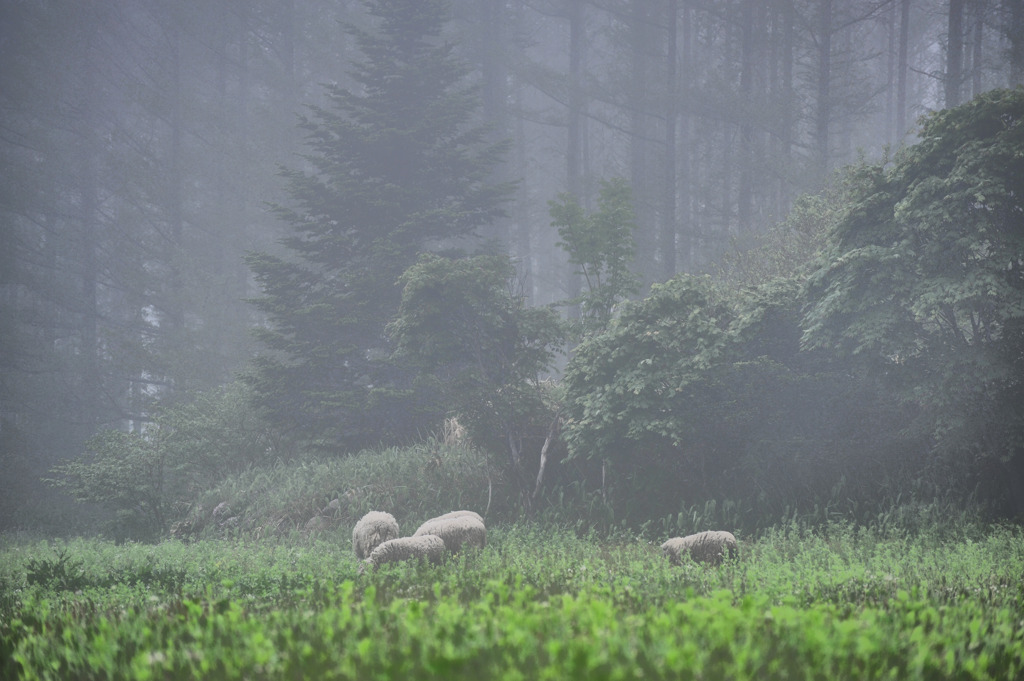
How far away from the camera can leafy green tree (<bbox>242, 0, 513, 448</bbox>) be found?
20125mm

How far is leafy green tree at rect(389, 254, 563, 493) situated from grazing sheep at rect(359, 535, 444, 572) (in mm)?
5282

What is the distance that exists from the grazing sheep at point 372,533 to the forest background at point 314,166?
3933 mm

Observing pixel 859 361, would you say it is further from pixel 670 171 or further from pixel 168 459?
pixel 670 171

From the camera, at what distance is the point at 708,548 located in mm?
10367

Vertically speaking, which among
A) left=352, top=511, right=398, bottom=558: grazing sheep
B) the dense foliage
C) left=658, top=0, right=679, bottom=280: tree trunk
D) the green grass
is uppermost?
left=658, top=0, right=679, bottom=280: tree trunk

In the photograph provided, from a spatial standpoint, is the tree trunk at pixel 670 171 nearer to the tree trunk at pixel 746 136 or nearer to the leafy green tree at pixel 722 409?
the tree trunk at pixel 746 136

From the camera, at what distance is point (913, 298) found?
12164 millimetres

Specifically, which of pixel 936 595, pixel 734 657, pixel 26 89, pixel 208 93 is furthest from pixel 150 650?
pixel 208 93

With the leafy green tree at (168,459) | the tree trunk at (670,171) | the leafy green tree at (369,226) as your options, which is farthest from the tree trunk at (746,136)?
the leafy green tree at (168,459)

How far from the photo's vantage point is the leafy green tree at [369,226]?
20125 mm

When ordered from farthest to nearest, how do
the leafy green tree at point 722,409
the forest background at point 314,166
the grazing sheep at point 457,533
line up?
the forest background at point 314,166 < the leafy green tree at point 722,409 < the grazing sheep at point 457,533

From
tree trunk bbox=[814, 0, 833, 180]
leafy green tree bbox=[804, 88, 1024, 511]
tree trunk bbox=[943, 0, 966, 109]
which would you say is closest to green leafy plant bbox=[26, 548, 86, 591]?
leafy green tree bbox=[804, 88, 1024, 511]

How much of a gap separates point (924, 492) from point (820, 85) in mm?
19572

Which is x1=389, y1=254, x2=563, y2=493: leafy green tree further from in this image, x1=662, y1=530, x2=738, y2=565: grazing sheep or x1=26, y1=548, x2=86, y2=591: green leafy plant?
x1=26, y1=548, x2=86, y2=591: green leafy plant
